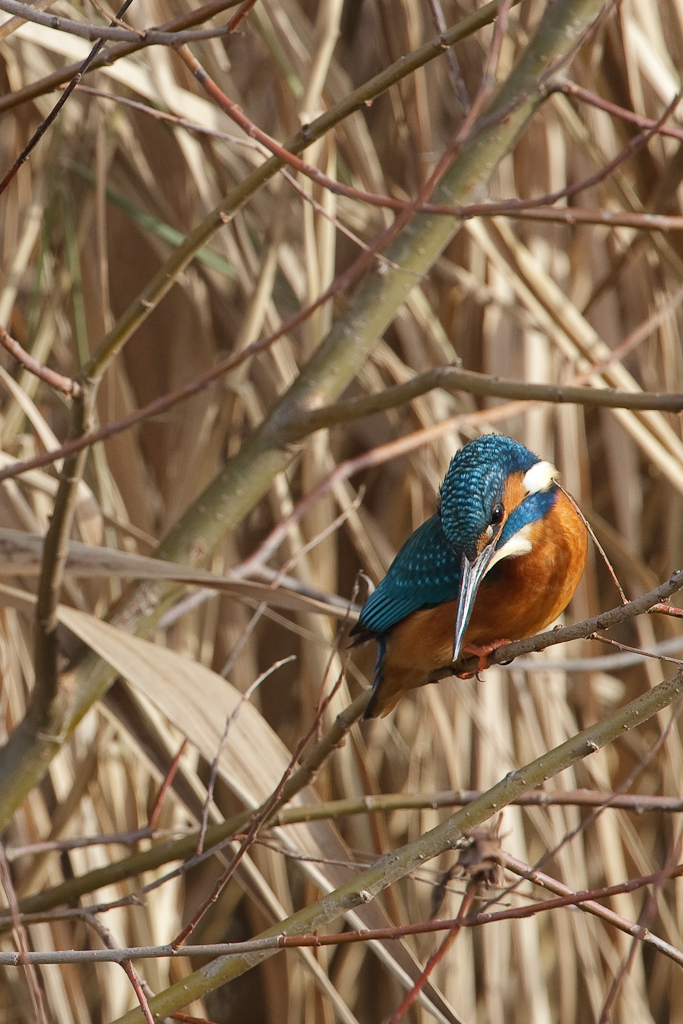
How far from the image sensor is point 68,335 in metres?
2.34

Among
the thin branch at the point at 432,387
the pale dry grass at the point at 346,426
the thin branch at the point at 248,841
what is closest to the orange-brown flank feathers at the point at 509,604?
the pale dry grass at the point at 346,426

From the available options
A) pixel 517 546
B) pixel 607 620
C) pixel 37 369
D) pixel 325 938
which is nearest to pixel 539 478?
pixel 517 546

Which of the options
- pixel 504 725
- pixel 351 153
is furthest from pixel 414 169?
pixel 504 725

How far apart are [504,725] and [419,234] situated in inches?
45.2

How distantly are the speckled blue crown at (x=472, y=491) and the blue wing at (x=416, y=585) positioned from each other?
0.19 meters

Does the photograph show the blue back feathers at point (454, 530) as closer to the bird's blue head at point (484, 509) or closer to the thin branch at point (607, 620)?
the bird's blue head at point (484, 509)

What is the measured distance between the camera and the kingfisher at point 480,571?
5.60 feet

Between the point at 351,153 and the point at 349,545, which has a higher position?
the point at 351,153

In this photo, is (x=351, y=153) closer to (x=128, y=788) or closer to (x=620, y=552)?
(x=620, y=552)

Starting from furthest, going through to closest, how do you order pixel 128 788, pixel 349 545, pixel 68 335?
pixel 349 545 → pixel 68 335 → pixel 128 788

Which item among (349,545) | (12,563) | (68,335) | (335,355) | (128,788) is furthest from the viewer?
(349,545)

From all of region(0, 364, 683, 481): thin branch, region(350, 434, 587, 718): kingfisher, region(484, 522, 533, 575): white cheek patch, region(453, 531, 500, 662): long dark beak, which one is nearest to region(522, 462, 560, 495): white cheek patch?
region(350, 434, 587, 718): kingfisher

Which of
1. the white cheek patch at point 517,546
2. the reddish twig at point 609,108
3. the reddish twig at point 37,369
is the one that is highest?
the reddish twig at point 609,108

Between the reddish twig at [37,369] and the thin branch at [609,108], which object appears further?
the thin branch at [609,108]
